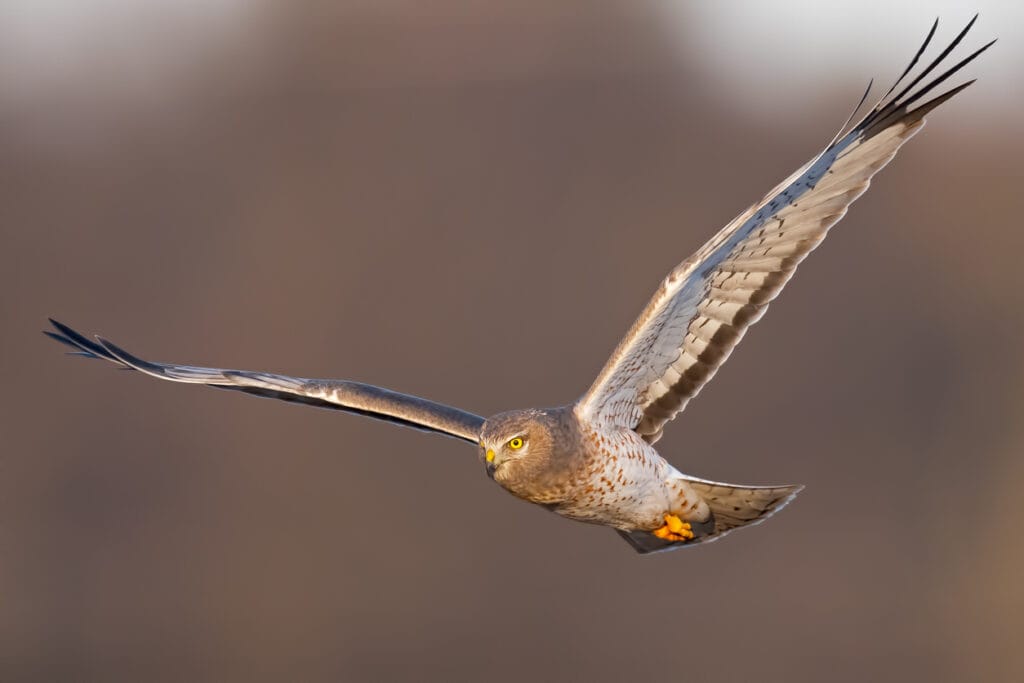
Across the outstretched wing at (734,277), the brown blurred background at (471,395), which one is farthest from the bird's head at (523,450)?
the brown blurred background at (471,395)

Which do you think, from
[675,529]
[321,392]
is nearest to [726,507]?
[675,529]

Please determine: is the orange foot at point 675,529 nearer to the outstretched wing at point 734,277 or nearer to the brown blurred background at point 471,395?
the outstretched wing at point 734,277

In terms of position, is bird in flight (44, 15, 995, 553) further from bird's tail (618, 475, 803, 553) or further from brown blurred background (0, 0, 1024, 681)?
brown blurred background (0, 0, 1024, 681)

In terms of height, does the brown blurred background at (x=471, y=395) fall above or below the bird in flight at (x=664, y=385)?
above

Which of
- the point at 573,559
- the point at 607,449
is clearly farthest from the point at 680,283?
the point at 573,559

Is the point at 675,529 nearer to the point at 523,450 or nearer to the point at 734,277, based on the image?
the point at 523,450

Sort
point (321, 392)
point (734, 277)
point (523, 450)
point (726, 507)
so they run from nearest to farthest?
point (523, 450) < point (734, 277) < point (726, 507) < point (321, 392)

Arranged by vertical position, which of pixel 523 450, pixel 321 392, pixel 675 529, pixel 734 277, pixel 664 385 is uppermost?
pixel 321 392

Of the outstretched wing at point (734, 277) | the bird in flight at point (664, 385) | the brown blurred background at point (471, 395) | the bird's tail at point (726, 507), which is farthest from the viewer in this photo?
the brown blurred background at point (471, 395)
